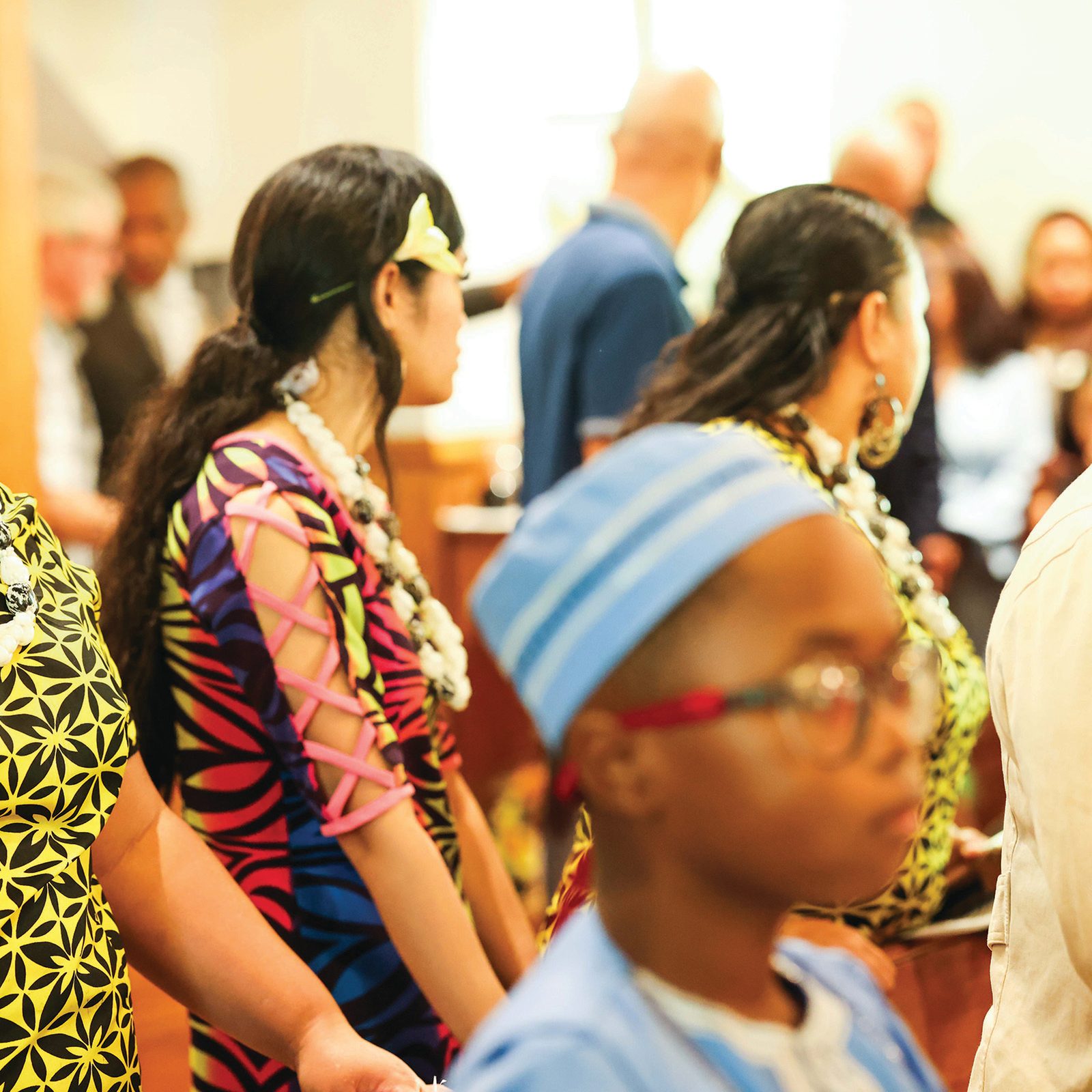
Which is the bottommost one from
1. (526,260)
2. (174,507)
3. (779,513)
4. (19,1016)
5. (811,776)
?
(526,260)

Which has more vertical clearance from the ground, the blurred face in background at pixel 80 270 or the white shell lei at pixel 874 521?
the white shell lei at pixel 874 521

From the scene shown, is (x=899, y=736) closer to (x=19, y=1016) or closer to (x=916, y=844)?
(x=19, y=1016)

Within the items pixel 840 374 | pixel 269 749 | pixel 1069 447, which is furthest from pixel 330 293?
pixel 1069 447

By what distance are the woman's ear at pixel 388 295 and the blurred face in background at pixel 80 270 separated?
302cm

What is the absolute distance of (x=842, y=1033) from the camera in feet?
2.72

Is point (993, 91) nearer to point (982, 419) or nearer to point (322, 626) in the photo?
point (982, 419)

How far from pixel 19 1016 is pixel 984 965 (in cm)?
111

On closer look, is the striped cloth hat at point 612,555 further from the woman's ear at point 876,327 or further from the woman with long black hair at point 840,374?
the woman's ear at point 876,327

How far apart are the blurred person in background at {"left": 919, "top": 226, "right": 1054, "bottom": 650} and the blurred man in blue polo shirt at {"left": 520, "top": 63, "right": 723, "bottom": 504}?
1707 millimetres

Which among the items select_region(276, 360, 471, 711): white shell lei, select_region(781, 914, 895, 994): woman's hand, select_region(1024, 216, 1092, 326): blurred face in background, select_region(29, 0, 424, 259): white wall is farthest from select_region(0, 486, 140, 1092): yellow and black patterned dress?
select_region(1024, 216, 1092, 326): blurred face in background

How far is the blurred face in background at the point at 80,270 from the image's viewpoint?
182 inches

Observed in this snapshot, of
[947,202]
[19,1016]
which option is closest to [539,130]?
[947,202]

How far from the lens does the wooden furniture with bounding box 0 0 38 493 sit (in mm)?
2629

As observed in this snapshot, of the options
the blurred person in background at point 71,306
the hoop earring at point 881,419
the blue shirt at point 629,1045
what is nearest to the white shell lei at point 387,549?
the hoop earring at point 881,419
